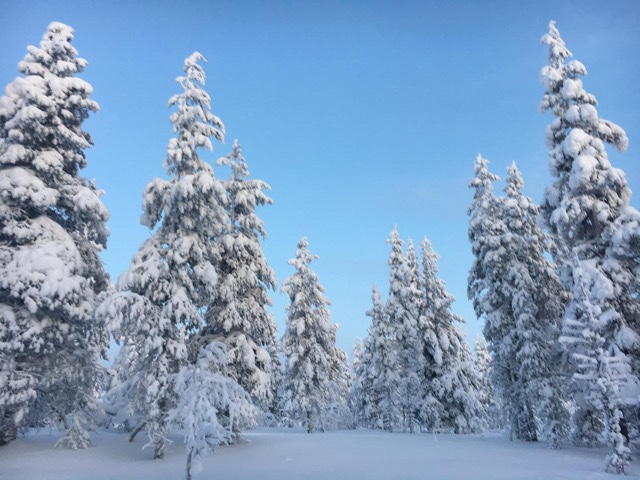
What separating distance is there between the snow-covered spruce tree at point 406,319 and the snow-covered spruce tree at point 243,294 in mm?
14458

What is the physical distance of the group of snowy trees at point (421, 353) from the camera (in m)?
30.5

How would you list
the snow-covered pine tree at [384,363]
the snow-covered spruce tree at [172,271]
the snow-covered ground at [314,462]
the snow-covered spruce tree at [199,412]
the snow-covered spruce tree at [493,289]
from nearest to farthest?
the snow-covered spruce tree at [199,412] < the snow-covered ground at [314,462] < the snow-covered spruce tree at [172,271] < the snow-covered spruce tree at [493,289] < the snow-covered pine tree at [384,363]

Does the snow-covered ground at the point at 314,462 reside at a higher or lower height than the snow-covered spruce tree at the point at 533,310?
lower

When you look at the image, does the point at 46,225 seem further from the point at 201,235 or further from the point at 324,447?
the point at 324,447

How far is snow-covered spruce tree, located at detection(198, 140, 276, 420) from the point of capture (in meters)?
19.8

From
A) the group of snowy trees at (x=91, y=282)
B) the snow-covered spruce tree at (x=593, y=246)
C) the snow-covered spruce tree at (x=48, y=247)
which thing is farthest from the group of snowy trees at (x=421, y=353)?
the snow-covered spruce tree at (x=48, y=247)

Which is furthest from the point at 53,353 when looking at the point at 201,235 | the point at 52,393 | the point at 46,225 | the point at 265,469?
the point at 265,469

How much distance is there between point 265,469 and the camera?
13.5m

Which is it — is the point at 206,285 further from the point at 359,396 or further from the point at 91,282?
the point at 359,396

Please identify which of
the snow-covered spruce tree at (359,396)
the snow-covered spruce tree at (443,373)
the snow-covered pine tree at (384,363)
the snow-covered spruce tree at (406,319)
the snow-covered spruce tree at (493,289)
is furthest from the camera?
the snow-covered spruce tree at (359,396)

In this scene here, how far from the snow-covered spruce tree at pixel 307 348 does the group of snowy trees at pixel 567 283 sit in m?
12.3

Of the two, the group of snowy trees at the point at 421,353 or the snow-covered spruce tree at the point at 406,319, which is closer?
the group of snowy trees at the point at 421,353

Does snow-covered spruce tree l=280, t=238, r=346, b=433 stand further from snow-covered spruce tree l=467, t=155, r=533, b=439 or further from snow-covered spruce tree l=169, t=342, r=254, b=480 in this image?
snow-covered spruce tree l=169, t=342, r=254, b=480

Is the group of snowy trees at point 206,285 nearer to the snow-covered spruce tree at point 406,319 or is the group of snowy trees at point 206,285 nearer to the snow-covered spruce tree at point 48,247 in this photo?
the snow-covered spruce tree at point 48,247
